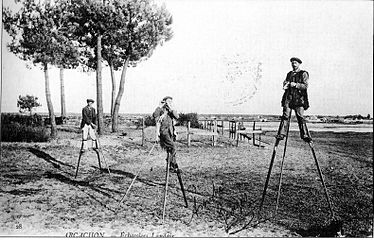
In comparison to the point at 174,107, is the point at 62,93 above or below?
above

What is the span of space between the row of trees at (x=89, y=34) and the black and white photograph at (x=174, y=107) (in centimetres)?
1

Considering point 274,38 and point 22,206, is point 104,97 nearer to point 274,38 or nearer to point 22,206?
point 22,206

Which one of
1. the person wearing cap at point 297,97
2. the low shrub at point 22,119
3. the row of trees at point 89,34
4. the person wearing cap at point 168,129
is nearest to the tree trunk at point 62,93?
the row of trees at point 89,34

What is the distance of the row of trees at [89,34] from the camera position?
380cm

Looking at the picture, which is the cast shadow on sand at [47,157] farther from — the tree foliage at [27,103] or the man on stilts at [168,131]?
the man on stilts at [168,131]

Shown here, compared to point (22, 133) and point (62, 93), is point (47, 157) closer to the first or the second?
point (22, 133)

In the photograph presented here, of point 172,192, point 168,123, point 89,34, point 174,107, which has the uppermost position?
point 89,34

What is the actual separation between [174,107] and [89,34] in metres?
1.36

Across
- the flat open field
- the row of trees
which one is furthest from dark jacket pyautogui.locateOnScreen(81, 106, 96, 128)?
the flat open field

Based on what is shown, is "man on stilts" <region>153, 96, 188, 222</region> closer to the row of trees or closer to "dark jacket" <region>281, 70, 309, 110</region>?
the row of trees

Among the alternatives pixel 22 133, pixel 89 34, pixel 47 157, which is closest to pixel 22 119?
pixel 22 133

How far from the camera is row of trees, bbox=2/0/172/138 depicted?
3.80 metres

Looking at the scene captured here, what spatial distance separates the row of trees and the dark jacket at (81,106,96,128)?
14 centimetres

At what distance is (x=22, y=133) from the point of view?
4.04m
